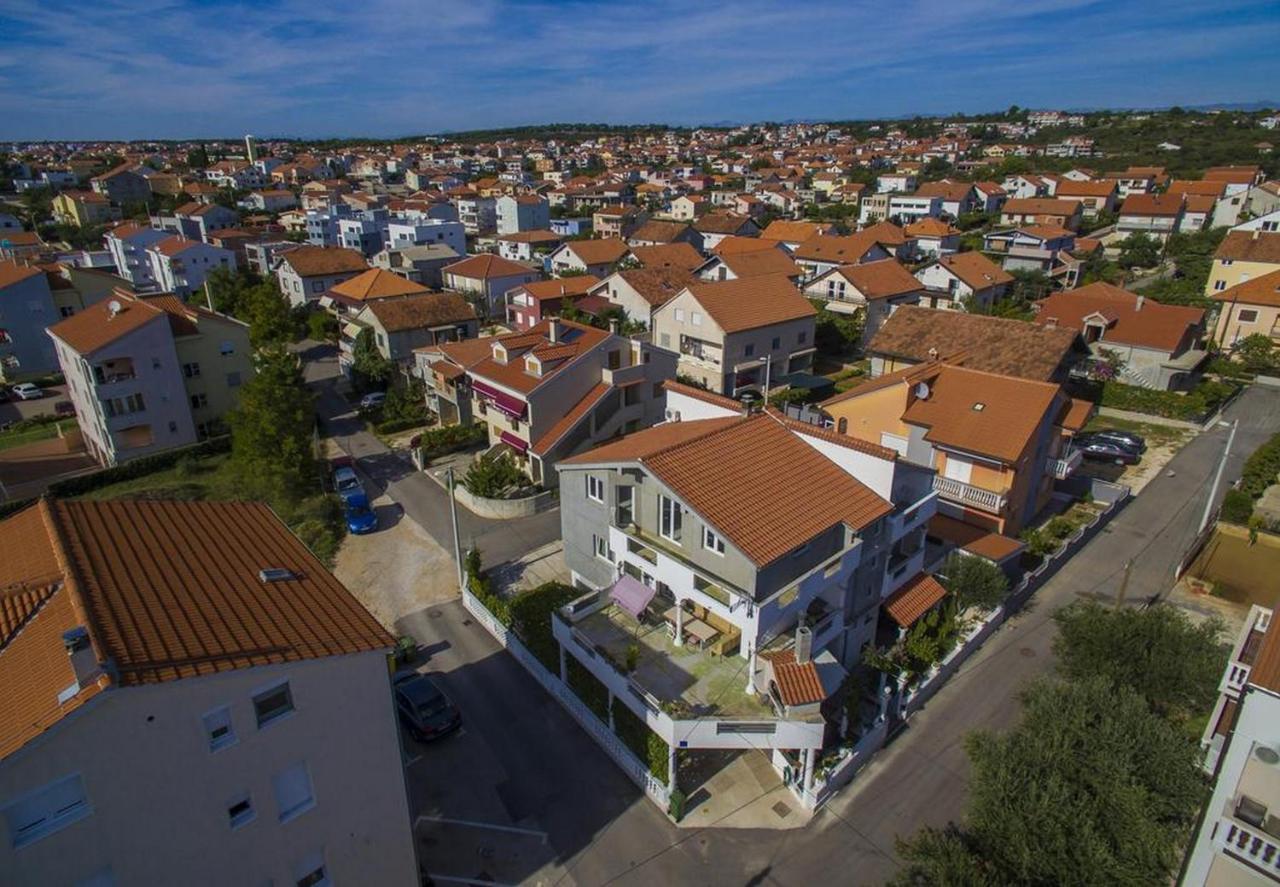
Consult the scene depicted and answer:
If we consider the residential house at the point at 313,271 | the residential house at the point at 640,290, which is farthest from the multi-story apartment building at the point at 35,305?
the residential house at the point at 640,290

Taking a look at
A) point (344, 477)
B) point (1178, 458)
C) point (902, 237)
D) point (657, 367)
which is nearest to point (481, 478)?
point (344, 477)

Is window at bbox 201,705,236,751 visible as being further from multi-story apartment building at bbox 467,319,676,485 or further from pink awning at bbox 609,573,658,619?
multi-story apartment building at bbox 467,319,676,485

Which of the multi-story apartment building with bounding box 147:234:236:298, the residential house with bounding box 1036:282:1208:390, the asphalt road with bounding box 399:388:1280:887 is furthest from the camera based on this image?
the multi-story apartment building with bounding box 147:234:236:298

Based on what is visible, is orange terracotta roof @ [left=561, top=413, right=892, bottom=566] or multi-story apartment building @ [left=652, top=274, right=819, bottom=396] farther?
multi-story apartment building @ [left=652, top=274, right=819, bottom=396]

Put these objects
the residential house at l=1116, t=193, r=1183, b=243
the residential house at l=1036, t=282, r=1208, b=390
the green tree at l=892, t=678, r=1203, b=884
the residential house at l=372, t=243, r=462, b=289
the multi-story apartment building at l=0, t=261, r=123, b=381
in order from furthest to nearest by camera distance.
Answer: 1. the residential house at l=1116, t=193, r=1183, b=243
2. the residential house at l=372, t=243, r=462, b=289
3. the multi-story apartment building at l=0, t=261, r=123, b=381
4. the residential house at l=1036, t=282, r=1208, b=390
5. the green tree at l=892, t=678, r=1203, b=884

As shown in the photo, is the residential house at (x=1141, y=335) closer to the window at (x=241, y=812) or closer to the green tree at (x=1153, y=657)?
the green tree at (x=1153, y=657)

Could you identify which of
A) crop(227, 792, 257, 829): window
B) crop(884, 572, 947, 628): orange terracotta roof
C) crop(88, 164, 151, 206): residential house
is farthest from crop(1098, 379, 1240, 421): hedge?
crop(88, 164, 151, 206): residential house

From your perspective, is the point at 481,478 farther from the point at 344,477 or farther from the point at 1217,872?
the point at 1217,872
